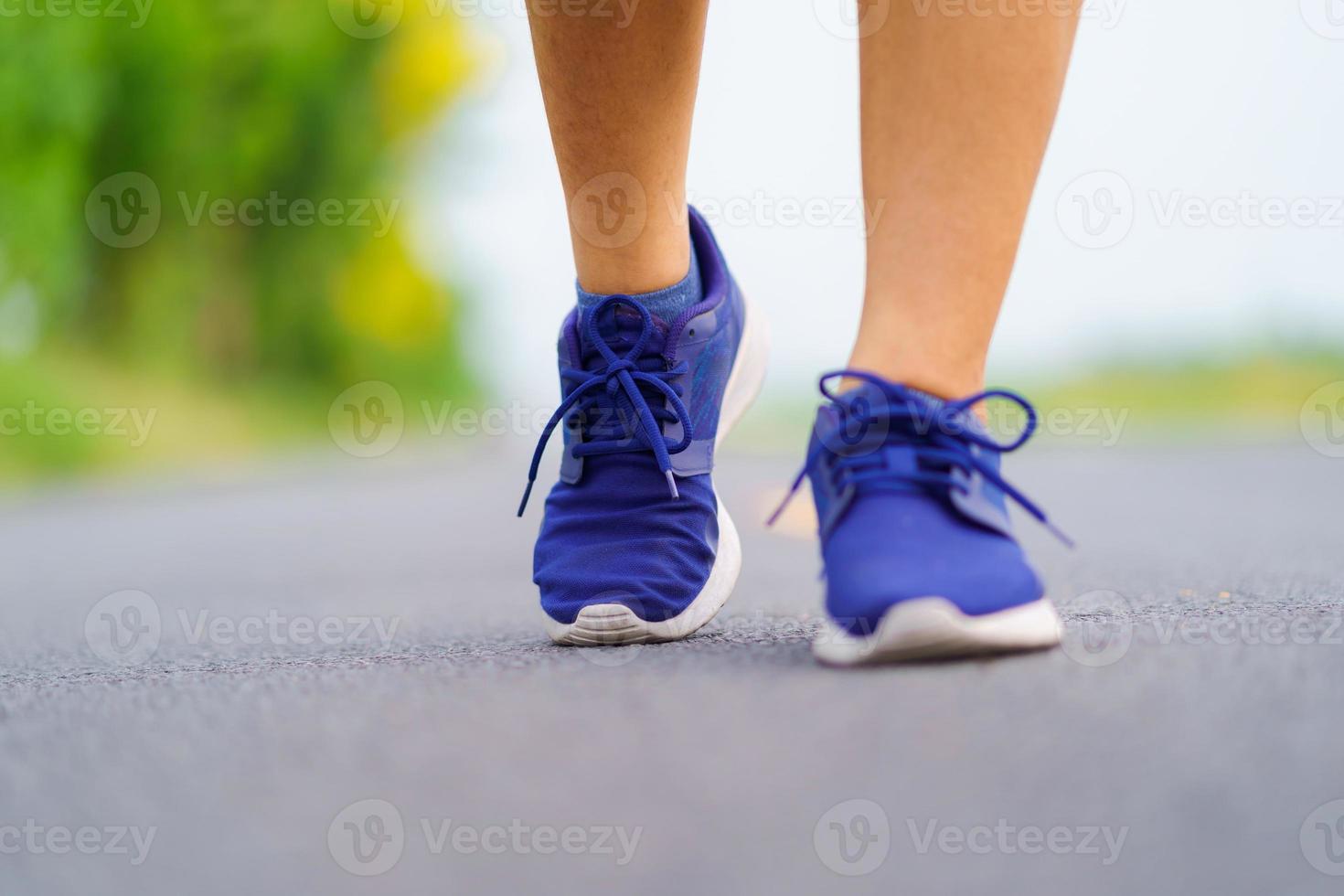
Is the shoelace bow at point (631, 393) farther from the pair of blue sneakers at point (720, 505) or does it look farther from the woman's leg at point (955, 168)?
the woman's leg at point (955, 168)

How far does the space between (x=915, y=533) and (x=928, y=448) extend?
2.7 inches

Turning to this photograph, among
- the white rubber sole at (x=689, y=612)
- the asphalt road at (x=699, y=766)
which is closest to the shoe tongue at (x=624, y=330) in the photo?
the white rubber sole at (x=689, y=612)

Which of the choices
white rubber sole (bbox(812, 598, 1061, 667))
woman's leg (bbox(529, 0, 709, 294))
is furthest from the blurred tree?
white rubber sole (bbox(812, 598, 1061, 667))

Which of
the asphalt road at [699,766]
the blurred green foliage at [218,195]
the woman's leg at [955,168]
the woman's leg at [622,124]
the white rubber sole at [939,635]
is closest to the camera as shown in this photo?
the asphalt road at [699,766]

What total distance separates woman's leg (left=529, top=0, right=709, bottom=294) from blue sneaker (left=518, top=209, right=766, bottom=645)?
45mm

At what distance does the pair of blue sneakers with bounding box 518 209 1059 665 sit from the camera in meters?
0.76

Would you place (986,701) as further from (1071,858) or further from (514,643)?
(514,643)

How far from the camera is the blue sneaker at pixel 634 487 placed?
0.96 meters

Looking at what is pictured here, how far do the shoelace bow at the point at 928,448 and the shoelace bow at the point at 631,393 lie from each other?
19 cm

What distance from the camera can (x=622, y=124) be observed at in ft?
3.21

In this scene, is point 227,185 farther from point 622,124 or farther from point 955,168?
point 955,168

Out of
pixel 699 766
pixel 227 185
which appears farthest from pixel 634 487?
pixel 227 185

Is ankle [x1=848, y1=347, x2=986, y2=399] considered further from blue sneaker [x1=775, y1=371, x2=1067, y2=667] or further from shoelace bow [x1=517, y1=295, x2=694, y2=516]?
shoelace bow [x1=517, y1=295, x2=694, y2=516]

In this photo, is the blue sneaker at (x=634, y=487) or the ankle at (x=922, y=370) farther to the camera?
the blue sneaker at (x=634, y=487)
